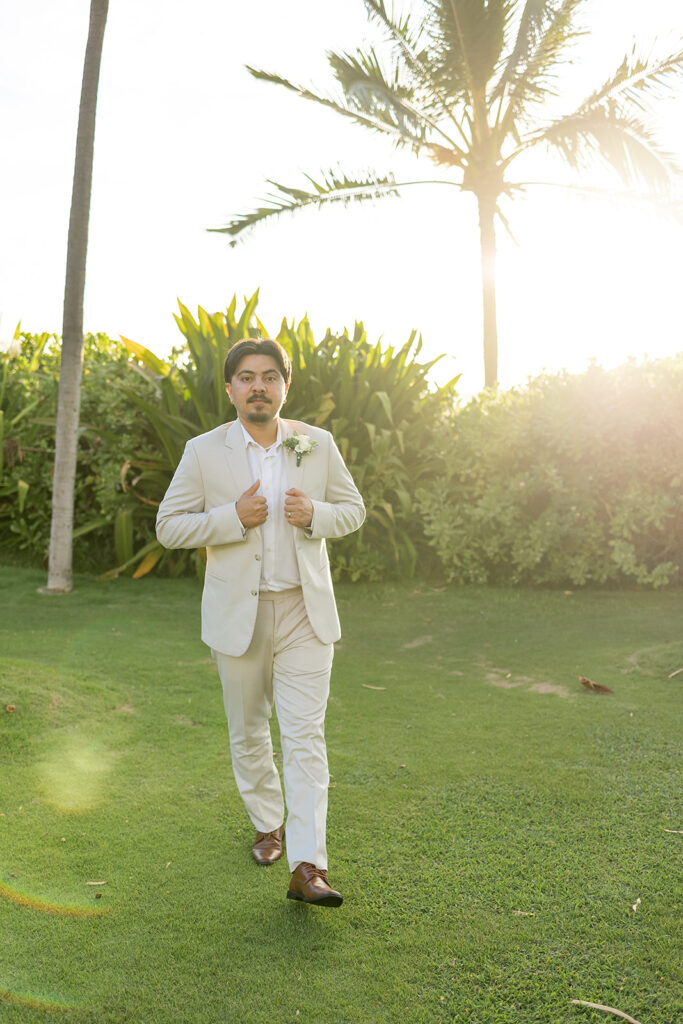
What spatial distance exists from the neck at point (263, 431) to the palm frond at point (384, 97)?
12.6m

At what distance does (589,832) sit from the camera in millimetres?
3713

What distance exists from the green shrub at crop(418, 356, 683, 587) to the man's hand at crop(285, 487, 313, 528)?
20.3ft

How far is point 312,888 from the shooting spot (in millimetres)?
2861

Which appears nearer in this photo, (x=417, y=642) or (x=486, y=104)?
(x=417, y=642)

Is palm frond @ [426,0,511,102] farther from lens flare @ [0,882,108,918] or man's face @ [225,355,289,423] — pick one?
lens flare @ [0,882,108,918]

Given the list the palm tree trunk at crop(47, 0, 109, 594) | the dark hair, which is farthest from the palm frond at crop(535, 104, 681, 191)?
the dark hair

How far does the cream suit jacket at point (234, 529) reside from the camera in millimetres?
3160

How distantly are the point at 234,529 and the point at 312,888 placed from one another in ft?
4.09

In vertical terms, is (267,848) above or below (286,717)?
below

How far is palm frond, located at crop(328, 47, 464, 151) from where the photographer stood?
571 inches

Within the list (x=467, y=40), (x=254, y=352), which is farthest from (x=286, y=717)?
(x=467, y=40)

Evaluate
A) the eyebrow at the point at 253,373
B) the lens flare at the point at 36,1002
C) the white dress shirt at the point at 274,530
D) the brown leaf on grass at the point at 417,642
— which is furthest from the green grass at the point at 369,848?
the eyebrow at the point at 253,373

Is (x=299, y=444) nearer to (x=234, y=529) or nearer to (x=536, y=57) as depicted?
(x=234, y=529)

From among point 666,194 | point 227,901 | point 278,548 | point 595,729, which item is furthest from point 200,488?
point 666,194
